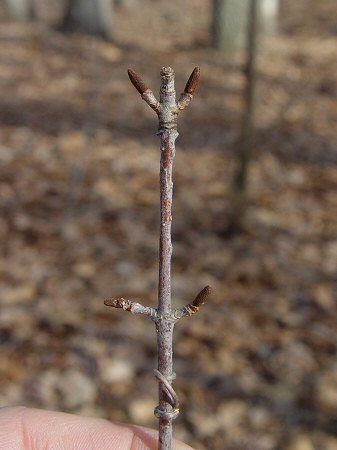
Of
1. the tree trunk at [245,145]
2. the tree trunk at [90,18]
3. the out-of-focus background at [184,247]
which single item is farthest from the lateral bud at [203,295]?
the tree trunk at [90,18]

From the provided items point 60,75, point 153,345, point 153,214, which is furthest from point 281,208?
point 60,75

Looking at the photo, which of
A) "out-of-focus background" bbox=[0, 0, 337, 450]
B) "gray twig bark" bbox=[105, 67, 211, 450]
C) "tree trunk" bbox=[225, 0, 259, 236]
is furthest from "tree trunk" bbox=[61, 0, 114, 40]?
"gray twig bark" bbox=[105, 67, 211, 450]

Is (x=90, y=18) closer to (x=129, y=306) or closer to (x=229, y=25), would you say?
(x=229, y=25)

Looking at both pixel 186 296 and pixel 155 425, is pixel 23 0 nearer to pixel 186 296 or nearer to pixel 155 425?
pixel 186 296

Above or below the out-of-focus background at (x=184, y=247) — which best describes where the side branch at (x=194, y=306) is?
above

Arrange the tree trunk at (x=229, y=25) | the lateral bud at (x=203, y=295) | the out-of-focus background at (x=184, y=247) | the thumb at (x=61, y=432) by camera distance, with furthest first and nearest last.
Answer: the tree trunk at (x=229, y=25)
the out-of-focus background at (x=184, y=247)
the thumb at (x=61, y=432)
the lateral bud at (x=203, y=295)

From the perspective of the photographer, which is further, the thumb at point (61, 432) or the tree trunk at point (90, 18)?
the tree trunk at point (90, 18)

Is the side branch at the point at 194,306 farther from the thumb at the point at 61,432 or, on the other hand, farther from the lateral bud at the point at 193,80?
the thumb at the point at 61,432
